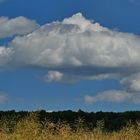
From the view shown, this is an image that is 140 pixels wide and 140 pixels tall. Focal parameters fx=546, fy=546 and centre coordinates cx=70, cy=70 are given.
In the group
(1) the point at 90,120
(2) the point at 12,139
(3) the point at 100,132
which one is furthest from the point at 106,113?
(2) the point at 12,139

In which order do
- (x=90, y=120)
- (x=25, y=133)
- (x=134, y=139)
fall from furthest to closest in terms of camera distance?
(x=90, y=120) < (x=134, y=139) < (x=25, y=133)

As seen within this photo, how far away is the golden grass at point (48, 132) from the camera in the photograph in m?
18.6

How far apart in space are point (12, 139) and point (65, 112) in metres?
20.8

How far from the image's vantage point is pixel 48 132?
19422mm

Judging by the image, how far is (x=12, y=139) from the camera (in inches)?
736

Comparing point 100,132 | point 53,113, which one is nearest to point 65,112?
point 53,113

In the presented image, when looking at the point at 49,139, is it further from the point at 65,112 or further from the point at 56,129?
the point at 65,112

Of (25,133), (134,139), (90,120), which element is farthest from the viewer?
(90,120)

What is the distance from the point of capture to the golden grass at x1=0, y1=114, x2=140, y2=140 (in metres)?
18.6

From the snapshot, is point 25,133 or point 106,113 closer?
point 25,133

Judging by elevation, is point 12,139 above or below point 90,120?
below

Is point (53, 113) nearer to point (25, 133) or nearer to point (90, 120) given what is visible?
point (90, 120)

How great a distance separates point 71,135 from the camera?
20.2m

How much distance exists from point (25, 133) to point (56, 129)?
2062mm
